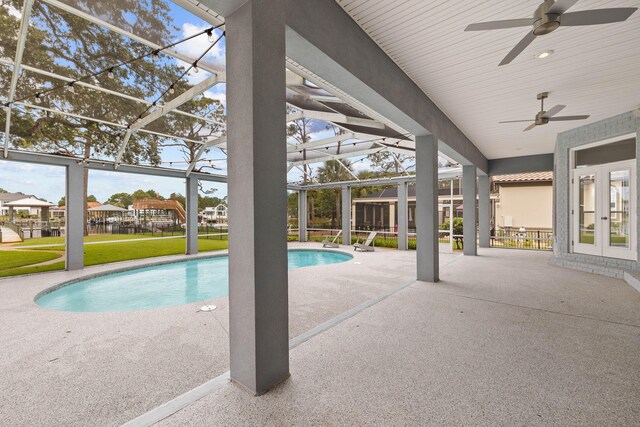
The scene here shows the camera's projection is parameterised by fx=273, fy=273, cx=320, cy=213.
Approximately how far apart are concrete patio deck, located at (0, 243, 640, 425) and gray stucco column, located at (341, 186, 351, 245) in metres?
8.50

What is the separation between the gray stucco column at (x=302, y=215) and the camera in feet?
46.9

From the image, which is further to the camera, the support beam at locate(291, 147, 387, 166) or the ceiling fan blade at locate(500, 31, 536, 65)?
the support beam at locate(291, 147, 387, 166)

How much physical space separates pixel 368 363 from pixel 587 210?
24.3 ft

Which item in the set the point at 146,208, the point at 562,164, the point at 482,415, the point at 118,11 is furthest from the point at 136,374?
the point at 146,208

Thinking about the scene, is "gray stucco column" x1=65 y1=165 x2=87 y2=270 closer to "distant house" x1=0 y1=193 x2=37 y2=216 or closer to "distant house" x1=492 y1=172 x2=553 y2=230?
"distant house" x1=0 y1=193 x2=37 y2=216

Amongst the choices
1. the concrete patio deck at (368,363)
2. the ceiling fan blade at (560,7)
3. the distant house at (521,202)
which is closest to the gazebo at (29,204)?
the concrete patio deck at (368,363)

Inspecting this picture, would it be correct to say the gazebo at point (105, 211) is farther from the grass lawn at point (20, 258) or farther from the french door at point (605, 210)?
the french door at point (605, 210)

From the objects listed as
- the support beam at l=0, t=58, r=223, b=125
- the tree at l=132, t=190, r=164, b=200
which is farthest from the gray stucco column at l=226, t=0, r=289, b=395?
the tree at l=132, t=190, r=164, b=200

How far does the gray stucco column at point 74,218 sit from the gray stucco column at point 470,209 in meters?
11.3

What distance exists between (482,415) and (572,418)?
549mm

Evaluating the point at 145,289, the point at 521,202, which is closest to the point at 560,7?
the point at 145,289

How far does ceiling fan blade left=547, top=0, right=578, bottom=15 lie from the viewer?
204 centimetres

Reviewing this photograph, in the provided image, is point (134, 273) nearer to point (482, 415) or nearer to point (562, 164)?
point (482, 415)

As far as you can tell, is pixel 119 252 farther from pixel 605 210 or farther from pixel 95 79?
pixel 605 210
